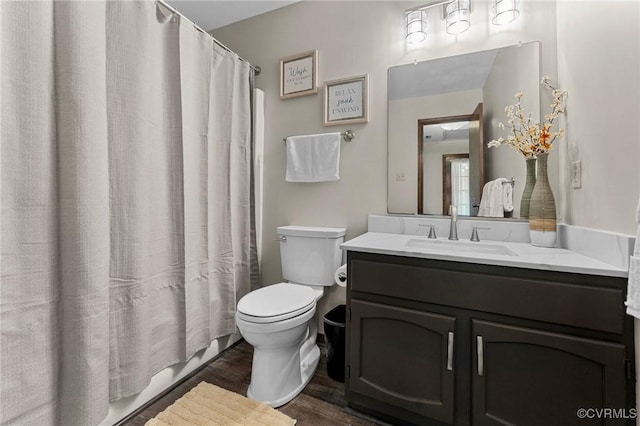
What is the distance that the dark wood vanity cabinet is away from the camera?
2.96ft

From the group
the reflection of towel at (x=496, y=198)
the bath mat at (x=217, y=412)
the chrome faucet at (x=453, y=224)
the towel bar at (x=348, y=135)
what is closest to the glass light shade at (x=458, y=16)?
the towel bar at (x=348, y=135)

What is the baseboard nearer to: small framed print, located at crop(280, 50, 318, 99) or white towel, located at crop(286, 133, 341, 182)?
white towel, located at crop(286, 133, 341, 182)

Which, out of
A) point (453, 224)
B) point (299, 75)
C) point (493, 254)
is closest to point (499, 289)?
point (493, 254)

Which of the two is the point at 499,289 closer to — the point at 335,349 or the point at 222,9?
the point at 335,349

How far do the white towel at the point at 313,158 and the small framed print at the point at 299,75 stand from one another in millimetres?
331

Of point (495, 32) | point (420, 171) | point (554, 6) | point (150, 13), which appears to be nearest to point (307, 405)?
point (420, 171)

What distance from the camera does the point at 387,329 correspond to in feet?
4.04

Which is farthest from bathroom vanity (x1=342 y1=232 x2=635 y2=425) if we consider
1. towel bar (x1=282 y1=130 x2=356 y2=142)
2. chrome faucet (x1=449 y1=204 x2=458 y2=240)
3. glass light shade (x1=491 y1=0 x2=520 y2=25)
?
glass light shade (x1=491 y1=0 x2=520 y2=25)

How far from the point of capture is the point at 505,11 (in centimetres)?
148

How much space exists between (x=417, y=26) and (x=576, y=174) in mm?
1161

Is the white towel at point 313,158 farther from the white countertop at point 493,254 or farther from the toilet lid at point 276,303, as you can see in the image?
the toilet lid at point 276,303

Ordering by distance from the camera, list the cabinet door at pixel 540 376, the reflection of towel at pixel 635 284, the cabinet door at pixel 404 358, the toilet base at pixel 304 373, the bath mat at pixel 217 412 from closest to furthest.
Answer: the reflection of towel at pixel 635 284
the cabinet door at pixel 540 376
the cabinet door at pixel 404 358
the bath mat at pixel 217 412
the toilet base at pixel 304 373

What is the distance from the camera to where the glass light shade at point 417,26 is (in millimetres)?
1657

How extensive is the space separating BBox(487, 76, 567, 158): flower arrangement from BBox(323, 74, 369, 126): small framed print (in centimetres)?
78
